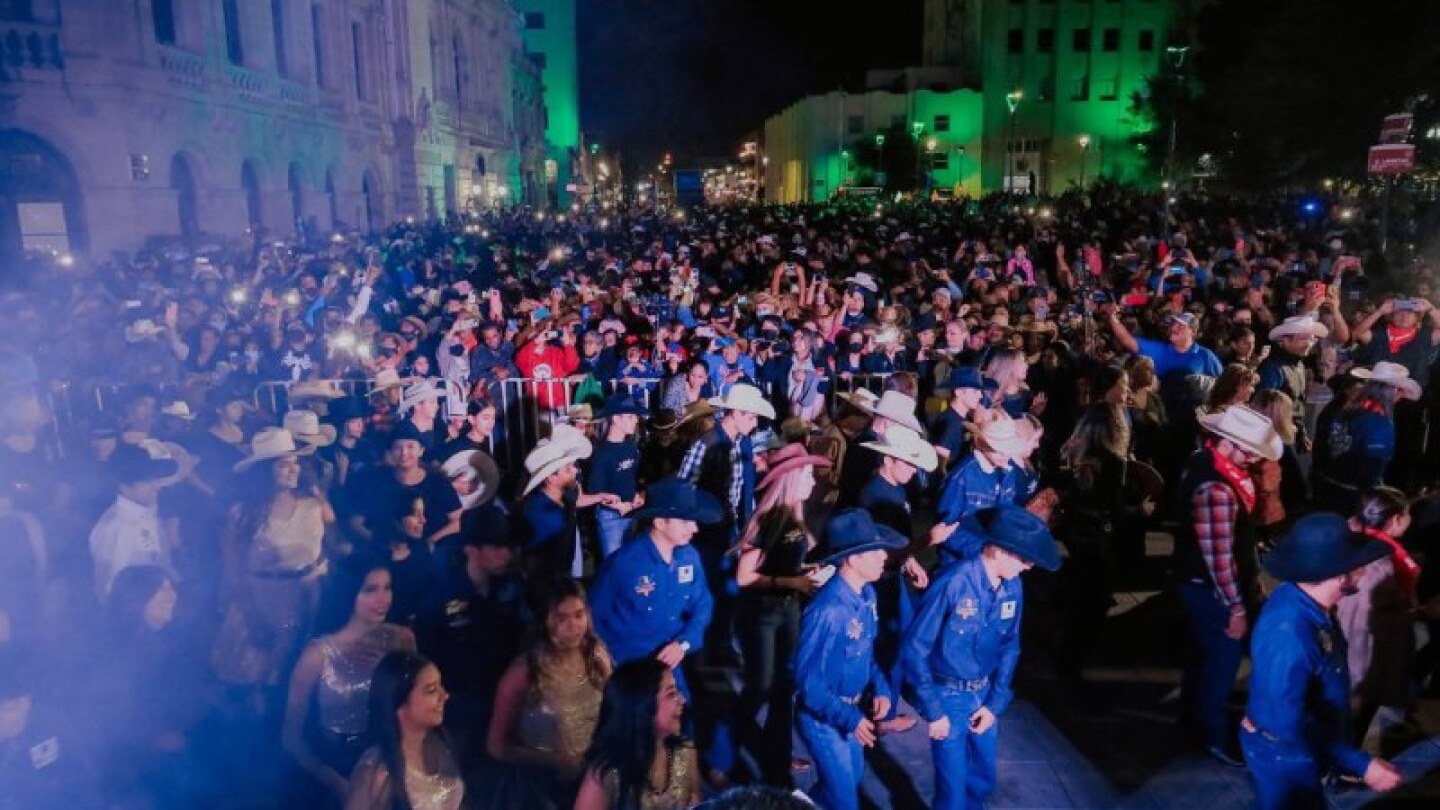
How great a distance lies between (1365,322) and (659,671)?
915 centimetres

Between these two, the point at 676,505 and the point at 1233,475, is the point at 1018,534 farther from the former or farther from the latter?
the point at 1233,475

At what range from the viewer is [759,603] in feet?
17.1

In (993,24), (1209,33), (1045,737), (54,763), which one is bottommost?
(1045,737)

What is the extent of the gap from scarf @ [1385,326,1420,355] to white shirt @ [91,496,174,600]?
9686 millimetres

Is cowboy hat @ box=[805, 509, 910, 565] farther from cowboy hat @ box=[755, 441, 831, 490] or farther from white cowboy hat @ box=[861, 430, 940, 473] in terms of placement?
white cowboy hat @ box=[861, 430, 940, 473]

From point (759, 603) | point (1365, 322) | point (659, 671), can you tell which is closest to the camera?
point (659, 671)

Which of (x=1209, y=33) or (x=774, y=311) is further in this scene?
(x=1209, y=33)

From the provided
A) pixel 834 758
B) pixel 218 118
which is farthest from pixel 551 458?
pixel 218 118

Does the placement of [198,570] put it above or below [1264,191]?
below

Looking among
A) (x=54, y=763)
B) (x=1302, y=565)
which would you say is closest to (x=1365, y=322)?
(x=1302, y=565)

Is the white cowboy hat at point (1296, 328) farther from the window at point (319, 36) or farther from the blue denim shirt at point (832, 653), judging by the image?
the window at point (319, 36)

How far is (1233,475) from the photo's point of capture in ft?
16.7

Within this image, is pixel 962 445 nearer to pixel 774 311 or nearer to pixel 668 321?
pixel 774 311

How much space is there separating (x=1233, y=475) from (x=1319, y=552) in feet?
4.74
